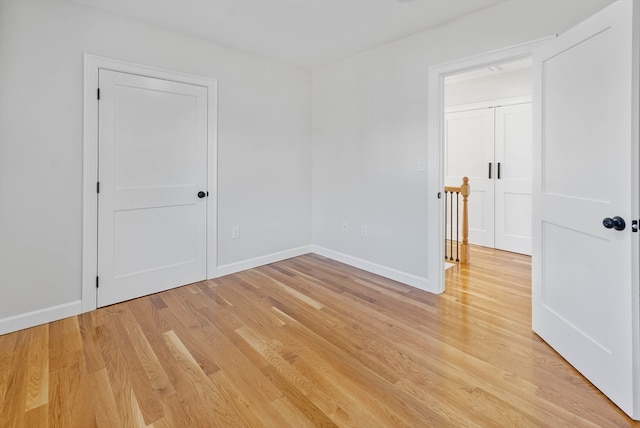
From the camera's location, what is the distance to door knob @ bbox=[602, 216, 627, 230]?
1.50 m

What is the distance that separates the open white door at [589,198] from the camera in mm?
1488

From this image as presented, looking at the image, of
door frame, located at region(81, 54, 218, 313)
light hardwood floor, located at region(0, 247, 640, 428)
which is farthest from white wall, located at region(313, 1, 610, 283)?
door frame, located at region(81, 54, 218, 313)

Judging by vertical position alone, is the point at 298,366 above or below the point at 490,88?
below

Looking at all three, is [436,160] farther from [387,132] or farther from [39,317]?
[39,317]

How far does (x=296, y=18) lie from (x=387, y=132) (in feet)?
4.53

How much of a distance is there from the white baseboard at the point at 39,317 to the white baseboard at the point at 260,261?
122 centimetres

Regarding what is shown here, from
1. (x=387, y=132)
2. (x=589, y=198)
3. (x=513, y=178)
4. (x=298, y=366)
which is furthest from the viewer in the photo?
(x=513, y=178)

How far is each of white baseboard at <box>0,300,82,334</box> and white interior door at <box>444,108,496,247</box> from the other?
4.95m

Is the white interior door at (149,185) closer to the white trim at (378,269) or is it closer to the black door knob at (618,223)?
the white trim at (378,269)

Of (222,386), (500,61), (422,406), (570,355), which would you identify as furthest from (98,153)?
(570,355)

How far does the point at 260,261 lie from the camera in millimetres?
3844

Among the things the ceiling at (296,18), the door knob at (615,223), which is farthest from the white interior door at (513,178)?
the door knob at (615,223)

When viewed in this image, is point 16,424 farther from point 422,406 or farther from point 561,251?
point 561,251

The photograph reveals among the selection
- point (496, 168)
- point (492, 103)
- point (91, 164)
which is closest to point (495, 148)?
point (496, 168)
